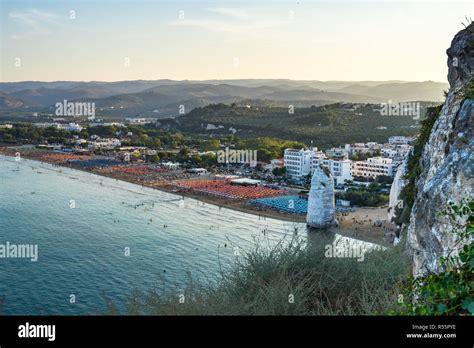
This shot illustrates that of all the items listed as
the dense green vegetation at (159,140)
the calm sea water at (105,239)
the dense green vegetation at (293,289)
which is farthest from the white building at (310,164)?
the dense green vegetation at (293,289)

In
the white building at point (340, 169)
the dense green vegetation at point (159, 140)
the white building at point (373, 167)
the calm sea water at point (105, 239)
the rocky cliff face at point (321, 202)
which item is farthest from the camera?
the dense green vegetation at point (159, 140)

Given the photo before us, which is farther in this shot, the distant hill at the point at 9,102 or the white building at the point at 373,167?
the distant hill at the point at 9,102

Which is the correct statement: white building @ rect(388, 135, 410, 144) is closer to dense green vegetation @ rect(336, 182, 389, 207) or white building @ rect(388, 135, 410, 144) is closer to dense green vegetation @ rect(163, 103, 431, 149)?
dense green vegetation @ rect(163, 103, 431, 149)

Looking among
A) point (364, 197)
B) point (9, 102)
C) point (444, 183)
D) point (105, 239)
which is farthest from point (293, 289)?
point (9, 102)

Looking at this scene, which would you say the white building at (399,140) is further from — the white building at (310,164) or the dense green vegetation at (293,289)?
the dense green vegetation at (293,289)

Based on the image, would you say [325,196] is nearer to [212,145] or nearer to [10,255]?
[10,255]

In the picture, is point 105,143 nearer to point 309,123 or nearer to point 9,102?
point 309,123
